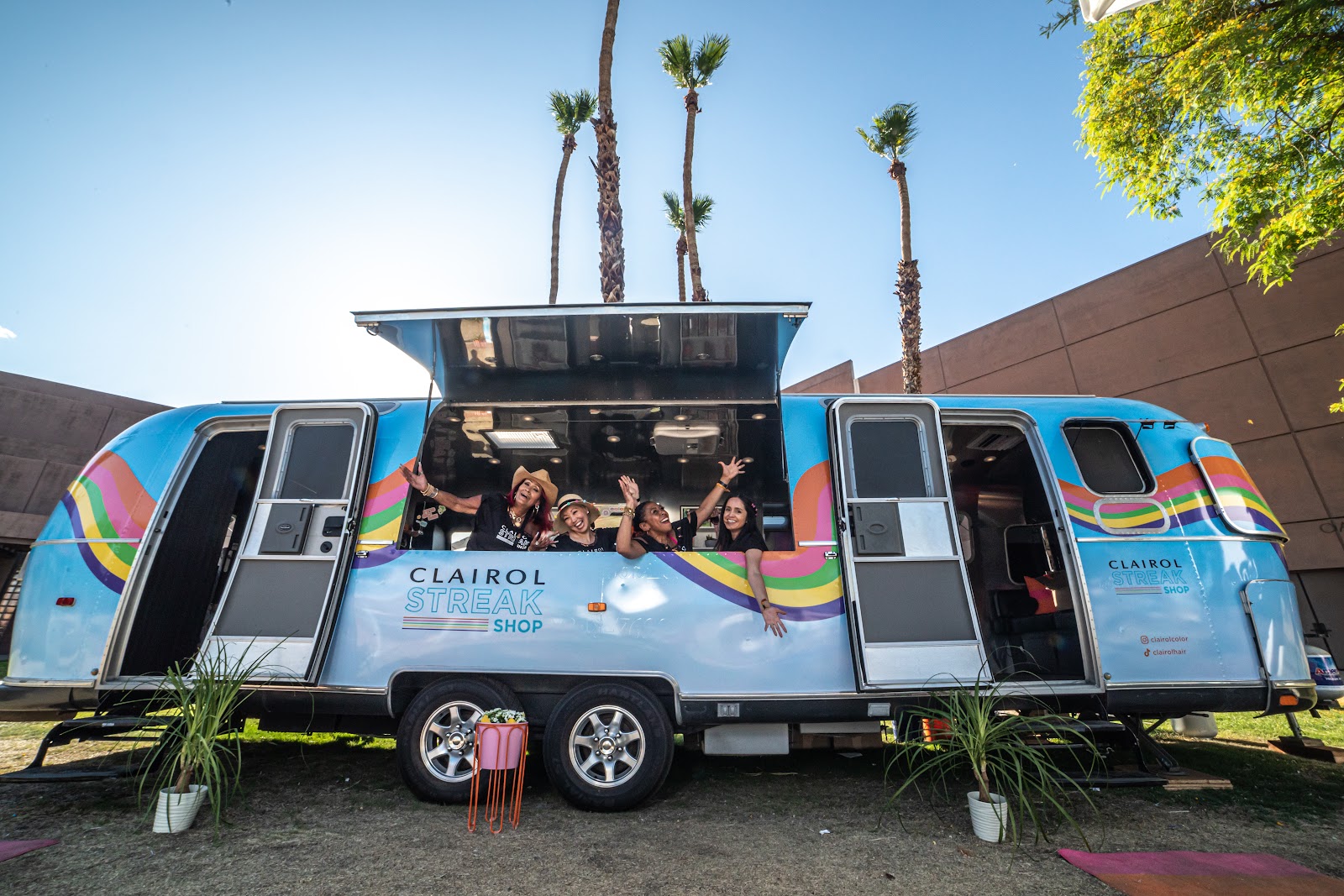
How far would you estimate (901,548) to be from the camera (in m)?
→ 4.08

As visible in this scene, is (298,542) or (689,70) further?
(689,70)

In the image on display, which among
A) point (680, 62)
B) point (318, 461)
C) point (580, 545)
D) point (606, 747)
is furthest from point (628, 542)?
point (680, 62)

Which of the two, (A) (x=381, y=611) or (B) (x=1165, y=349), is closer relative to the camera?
(A) (x=381, y=611)

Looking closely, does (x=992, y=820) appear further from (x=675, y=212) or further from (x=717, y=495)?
(x=675, y=212)

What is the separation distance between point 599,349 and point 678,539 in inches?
74.5

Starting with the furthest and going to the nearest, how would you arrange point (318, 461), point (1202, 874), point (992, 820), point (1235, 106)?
point (1235, 106) < point (318, 461) < point (992, 820) < point (1202, 874)

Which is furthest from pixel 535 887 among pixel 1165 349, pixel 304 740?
pixel 1165 349

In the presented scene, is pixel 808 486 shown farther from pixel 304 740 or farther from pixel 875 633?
pixel 304 740

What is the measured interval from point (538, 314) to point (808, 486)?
7.16ft

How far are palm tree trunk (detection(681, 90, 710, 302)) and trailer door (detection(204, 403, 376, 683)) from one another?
29.7 ft

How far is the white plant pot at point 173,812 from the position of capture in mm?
3445

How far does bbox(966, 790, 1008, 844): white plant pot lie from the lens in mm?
3438

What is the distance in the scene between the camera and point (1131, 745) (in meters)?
4.13

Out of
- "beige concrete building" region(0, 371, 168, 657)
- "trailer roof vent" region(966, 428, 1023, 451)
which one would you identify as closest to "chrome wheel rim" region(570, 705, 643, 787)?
"trailer roof vent" region(966, 428, 1023, 451)
